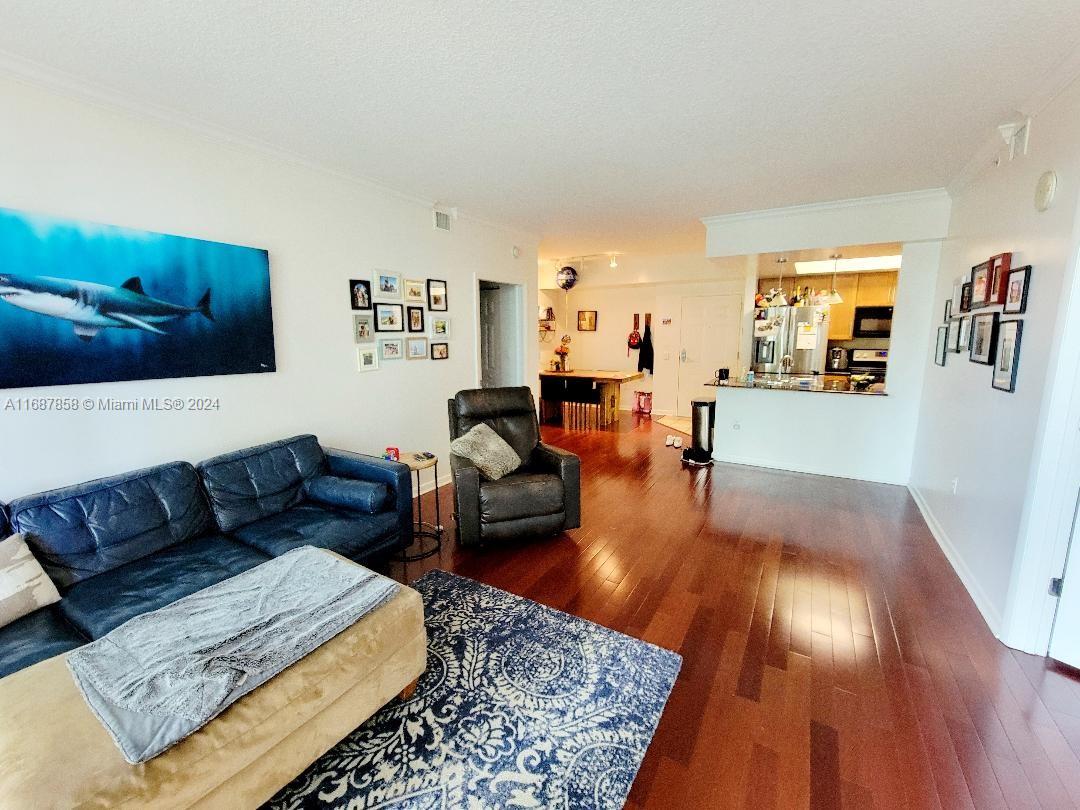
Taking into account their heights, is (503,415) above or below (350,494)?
above

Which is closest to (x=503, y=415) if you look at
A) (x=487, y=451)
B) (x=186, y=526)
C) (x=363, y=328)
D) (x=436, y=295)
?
(x=487, y=451)

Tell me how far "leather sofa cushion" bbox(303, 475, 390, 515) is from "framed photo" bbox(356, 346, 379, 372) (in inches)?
42.7

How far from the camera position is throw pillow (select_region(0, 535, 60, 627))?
1660 millimetres

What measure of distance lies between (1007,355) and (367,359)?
393cm

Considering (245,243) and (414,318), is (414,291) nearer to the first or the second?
(414,318)

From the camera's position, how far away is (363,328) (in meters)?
3.54

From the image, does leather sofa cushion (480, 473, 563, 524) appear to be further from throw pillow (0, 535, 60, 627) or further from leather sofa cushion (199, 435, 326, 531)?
throw pillow (0, 535, 60, 627)

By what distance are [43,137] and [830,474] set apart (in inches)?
239

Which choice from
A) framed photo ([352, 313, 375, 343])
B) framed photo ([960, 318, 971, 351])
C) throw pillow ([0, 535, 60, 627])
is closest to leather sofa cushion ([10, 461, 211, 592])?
throw pillow ([0, 535, 60, 627])

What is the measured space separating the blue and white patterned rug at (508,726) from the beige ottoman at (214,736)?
0.15 metres

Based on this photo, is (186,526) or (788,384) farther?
(788,384)

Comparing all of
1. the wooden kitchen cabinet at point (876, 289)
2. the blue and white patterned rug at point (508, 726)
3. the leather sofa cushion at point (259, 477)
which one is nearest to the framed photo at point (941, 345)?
the wooden kitchen cabinet at point (876, 289)

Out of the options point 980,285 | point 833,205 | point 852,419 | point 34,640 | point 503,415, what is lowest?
point 34,640

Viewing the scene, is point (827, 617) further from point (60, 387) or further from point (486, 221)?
point (486, 221)
